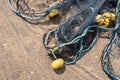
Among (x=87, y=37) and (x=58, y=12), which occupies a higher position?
(x=58, y=12)

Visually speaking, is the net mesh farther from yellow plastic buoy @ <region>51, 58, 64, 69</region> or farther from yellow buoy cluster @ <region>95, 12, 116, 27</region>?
yellow plastic buoy @ <region>51, 58, 64, 69</region>

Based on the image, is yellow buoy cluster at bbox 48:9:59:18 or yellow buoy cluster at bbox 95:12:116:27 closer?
yellow buoy cluster at bbox 95:12:116:27

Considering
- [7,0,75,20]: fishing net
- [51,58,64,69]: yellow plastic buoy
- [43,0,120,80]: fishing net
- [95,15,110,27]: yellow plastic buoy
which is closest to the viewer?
[51,58,64,69]: yellow plastic buoy

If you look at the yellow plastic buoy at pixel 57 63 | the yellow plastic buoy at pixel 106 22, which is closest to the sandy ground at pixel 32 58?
the yellow plastic buoy at pixel 57 63

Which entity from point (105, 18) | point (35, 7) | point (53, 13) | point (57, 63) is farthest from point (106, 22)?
point (35, 7)

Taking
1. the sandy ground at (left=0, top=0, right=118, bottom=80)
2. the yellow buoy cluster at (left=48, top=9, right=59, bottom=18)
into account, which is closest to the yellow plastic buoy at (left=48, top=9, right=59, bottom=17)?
the yellow buoy cluster at (left=48, top=9, right=59, bottom=18)

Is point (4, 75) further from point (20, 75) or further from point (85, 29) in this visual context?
point (85, 29)

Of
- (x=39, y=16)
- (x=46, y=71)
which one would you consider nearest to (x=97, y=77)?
(x=46, y=71)
